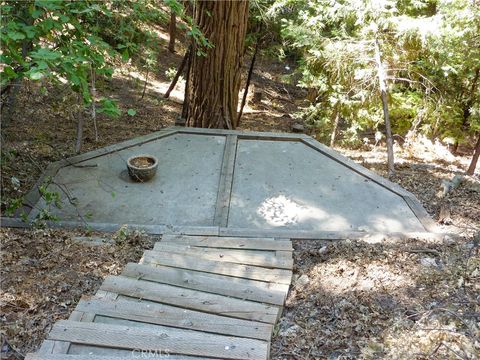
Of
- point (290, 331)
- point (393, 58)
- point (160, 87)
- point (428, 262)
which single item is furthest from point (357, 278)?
point (160, 87)

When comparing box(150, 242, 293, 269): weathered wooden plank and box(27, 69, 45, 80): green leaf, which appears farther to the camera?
box(150, 242, 293, 269): weathered wooden plank

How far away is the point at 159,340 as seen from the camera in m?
2.55

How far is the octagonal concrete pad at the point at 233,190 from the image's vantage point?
501cm

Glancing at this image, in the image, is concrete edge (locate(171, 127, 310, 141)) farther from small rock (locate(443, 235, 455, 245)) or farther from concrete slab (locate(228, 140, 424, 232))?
small rock (locate(443, 235, 455, 245))

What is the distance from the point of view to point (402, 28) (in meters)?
7.36

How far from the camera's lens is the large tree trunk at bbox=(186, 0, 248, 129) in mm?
6879

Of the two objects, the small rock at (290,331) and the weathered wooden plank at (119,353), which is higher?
the weathered wooden plank at (119,353)

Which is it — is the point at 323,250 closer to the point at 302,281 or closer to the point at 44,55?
the point at 302,281

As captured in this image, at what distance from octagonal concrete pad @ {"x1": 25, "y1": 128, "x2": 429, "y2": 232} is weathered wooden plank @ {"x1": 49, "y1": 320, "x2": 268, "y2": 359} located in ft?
7.53

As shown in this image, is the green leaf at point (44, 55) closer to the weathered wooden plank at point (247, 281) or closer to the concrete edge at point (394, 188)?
the weathered wooden plank at point (247, 281)

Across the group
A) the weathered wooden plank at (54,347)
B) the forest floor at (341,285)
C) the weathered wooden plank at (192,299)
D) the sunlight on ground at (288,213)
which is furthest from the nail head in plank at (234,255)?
the weathered wooden plank at (54,347)

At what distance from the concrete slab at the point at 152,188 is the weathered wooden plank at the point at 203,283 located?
1.40 metres

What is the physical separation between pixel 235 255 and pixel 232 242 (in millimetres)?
350

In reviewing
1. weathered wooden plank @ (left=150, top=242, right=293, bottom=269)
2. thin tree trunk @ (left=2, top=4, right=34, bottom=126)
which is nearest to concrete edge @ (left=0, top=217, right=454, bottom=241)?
weathered wooden plank @ (left=150, top=242, right=293, bottom=269)
